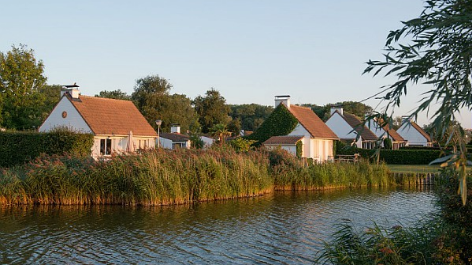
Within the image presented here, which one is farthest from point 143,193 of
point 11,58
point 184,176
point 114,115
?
point 11,58

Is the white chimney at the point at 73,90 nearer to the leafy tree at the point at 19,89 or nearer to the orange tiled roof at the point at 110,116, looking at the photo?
the orange tiled roof at the point at 110,116

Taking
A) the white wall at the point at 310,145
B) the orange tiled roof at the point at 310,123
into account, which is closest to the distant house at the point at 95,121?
the white wall at the point at 310,145

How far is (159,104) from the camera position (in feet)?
234

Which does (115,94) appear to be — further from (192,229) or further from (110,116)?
(192,229)

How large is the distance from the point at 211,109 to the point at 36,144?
54.4 m

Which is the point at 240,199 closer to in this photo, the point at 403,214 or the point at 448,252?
the point at 403,214

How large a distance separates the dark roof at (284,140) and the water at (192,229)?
16331mm

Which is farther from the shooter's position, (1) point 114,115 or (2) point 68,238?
(1) point 114,115

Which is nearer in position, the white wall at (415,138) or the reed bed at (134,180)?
the reed bed at (134,180)

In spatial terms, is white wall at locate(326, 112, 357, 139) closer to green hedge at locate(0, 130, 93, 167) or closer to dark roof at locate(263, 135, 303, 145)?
dark roof at locate(263, 135, 303, 145)

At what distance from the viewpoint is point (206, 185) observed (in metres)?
22.1

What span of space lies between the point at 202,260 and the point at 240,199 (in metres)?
11.4

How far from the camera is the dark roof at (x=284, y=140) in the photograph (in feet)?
131

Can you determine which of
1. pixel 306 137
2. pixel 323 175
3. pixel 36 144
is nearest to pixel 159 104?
pixel 306 137
